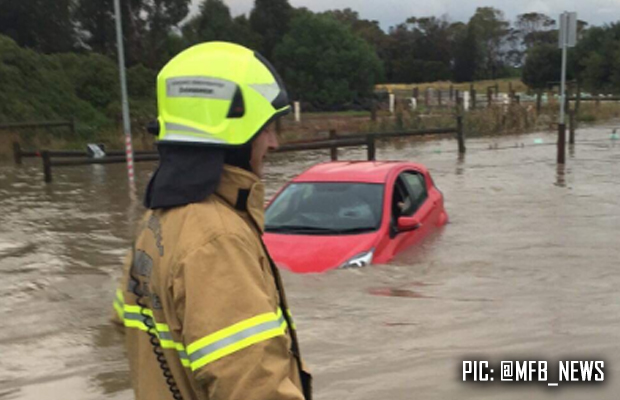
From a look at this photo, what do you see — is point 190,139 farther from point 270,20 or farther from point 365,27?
point 365,27

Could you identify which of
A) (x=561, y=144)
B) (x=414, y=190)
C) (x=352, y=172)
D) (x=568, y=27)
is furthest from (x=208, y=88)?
(x=561, y=144)

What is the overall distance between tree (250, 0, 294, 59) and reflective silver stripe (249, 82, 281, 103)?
56.5 meters

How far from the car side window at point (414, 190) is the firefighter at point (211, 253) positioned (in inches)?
250

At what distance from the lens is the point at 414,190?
872 cm

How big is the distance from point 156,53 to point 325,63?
11.8 metres

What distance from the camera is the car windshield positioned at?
7488 mm

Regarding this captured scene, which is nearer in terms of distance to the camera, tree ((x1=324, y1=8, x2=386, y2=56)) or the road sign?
the road sign

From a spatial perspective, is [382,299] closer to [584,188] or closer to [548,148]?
[584,188]

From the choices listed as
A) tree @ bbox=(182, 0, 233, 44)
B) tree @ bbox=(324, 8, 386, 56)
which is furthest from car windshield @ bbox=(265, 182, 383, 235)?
tree @ bbox=(324, 8, 386, 56)

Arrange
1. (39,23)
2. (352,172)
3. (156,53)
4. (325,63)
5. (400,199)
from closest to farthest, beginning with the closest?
(400,199)
(352,172)
(39,23)
(156,53)
(325,63)

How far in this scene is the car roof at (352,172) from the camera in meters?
8.24

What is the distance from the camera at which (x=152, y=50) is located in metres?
43.4

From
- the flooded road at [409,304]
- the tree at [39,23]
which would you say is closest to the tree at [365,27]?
the tree at [39,23]

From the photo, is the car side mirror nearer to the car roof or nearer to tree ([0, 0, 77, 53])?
the car roof
